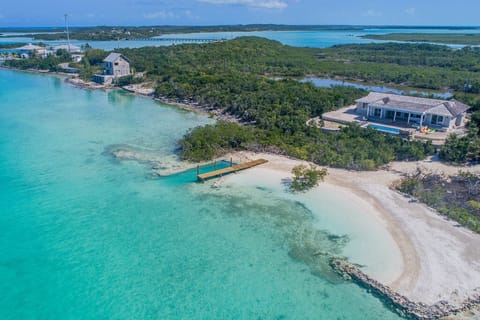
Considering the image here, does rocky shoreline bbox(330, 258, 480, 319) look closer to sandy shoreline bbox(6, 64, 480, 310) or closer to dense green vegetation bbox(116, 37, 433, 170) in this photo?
sandy shoreline bbox(6, 64, 480, 310)

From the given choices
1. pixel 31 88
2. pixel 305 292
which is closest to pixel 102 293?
pixel 305 292

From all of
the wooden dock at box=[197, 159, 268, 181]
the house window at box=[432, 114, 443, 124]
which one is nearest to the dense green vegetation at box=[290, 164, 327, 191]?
the wooden dock at box=[197, 159, 268, 181]

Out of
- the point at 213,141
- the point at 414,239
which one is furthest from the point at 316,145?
the point at 414,239

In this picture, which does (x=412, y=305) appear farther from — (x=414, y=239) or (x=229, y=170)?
(x=229, y=170)

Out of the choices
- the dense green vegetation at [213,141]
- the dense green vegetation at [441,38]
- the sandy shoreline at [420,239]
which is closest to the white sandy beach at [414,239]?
the sandy shoreline at [420,239]

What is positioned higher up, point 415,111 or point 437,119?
point 415,111

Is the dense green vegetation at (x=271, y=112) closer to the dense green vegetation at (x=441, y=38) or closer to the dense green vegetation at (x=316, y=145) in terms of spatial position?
the dense green vegetation at (x=316, y=145)

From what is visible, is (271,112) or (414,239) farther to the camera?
(271,112)
